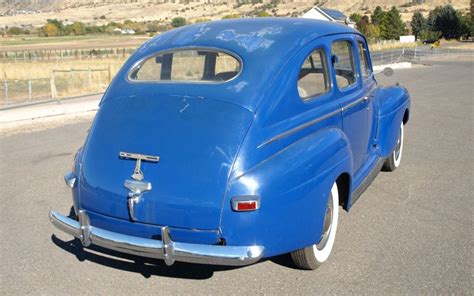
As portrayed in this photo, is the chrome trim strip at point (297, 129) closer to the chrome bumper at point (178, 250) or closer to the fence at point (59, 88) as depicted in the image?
the chrome bumper at point (178, 250)

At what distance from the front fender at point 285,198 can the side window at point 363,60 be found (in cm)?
178

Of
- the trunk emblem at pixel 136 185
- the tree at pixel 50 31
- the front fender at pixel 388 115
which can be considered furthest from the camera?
the tree at pixel 50 31

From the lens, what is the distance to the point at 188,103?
10.8 ft

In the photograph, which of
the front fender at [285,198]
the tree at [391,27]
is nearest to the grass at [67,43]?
the tree at [391,27]

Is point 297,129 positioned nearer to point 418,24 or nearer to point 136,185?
point 136,185

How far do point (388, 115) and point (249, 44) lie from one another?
2.26 m

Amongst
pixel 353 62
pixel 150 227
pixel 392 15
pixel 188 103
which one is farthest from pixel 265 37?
pixel 392 15

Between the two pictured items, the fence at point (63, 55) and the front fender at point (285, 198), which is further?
the fence at point (63, 55)

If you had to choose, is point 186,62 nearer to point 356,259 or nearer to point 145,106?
point 145,106

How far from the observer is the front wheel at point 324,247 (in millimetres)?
3433

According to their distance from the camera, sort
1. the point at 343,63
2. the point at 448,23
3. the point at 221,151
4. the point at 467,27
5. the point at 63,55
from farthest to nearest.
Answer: the point at 448,23
the point at 467,27
the point at 63,55
the point at 343,63
the point at 221,151

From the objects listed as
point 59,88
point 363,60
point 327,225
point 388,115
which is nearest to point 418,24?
point 59,88

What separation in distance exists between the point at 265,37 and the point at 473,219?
8.54 feet

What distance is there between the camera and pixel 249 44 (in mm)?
3586
